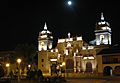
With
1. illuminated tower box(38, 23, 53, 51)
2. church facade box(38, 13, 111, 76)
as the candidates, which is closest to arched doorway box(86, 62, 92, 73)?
church facade box(38, 13, 111, 76)

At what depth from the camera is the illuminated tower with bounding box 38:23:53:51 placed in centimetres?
8769

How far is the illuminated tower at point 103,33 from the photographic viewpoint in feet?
254

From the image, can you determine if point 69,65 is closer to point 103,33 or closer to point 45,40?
point 45,40

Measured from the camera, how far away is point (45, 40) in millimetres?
87750

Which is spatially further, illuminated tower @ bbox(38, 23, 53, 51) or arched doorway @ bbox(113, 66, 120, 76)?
illuminated tower @ bbox(38, 23, 53, 51)

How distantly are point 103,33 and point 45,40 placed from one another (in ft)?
62.4

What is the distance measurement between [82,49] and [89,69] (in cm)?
624

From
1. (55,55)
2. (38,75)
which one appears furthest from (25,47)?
(38,75)

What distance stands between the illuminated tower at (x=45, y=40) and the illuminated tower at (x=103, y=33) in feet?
54.0

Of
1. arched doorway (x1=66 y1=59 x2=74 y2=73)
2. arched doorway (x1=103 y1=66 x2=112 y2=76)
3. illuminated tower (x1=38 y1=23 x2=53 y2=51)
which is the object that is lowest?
arched doorway (x1=103 y1=66 x2=112 y2=76)

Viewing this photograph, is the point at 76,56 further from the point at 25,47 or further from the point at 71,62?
the point at 25,47

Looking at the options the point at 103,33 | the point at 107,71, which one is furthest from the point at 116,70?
the point at 103,33

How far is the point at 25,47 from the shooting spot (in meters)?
74.1

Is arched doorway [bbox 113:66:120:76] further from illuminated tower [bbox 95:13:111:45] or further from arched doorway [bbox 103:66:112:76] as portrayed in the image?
illuminated tower [bbox 95:13:111:45]
